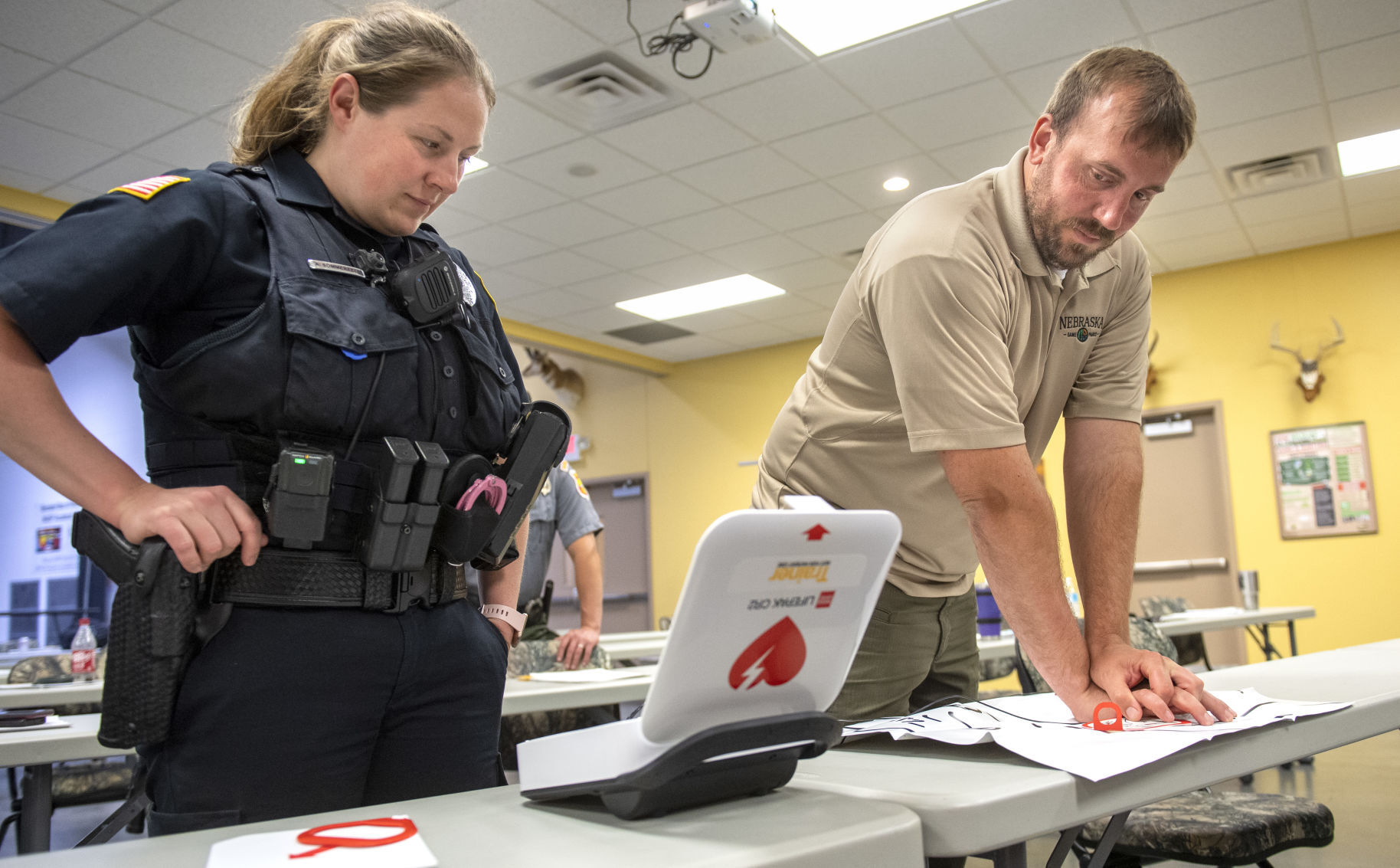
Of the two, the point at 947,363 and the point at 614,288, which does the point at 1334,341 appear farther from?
the point at 947,363

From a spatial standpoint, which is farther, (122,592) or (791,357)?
(791,357)

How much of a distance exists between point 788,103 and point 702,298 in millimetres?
2959

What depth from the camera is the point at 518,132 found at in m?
4.63

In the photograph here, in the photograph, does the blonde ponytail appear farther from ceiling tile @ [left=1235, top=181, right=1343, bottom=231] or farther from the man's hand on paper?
ceiling tile @ [left=1235, top=181, right=1343, bottom=231]

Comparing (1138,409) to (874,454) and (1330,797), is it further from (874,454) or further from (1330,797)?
(1330,797)

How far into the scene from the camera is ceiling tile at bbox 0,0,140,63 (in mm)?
3531

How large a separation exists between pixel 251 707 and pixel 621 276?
606 centimetres

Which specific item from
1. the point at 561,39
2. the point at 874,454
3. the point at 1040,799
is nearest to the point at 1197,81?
the point at 561,39

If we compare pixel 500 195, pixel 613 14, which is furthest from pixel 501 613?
pixel 500 195

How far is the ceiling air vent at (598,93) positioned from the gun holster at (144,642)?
3627 mm

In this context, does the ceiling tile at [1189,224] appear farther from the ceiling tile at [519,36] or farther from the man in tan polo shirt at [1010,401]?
the man in tan polo shirt at [1010,401]

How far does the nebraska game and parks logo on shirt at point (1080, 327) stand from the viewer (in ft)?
4.25

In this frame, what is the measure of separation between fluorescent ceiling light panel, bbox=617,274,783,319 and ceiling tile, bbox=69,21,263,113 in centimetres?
349

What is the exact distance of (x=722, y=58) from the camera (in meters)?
4.05
